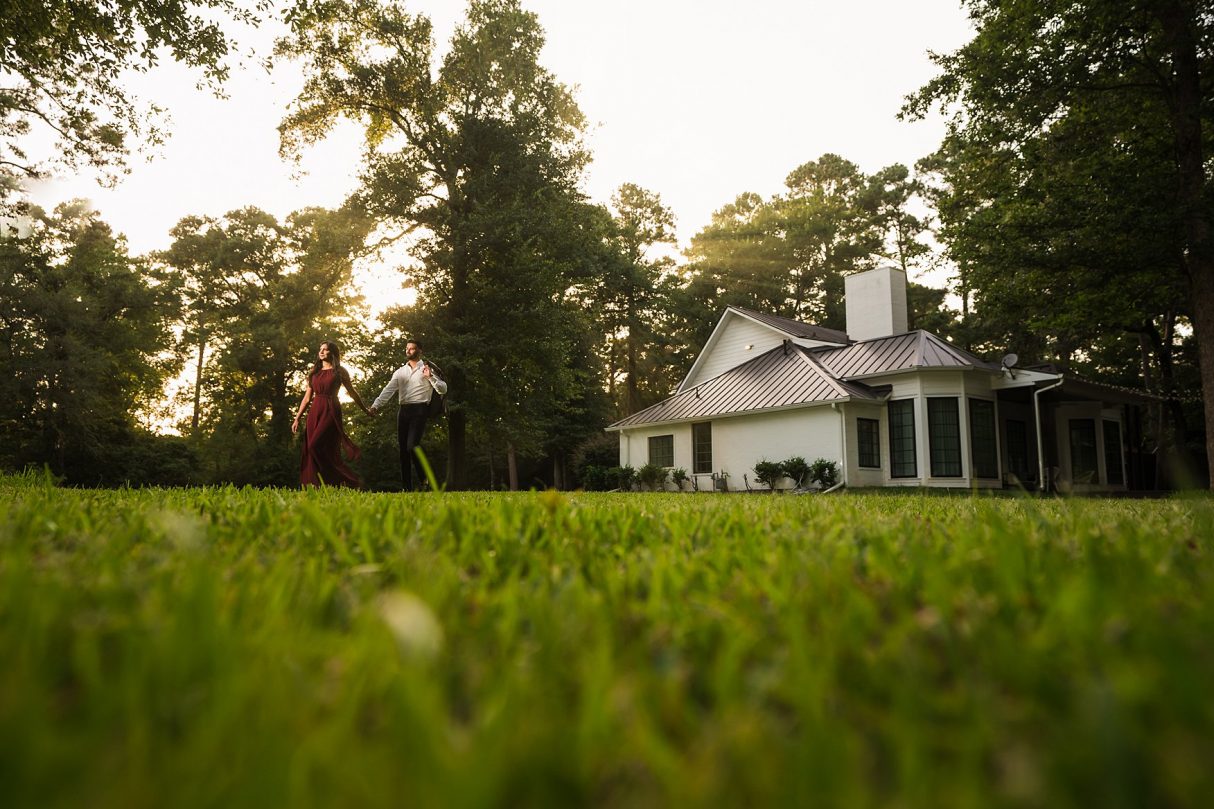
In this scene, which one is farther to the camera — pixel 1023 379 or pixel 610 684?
pixel 1023 379

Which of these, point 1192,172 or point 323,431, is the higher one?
point 1192,172

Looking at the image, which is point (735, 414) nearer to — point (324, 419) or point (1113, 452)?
point (1113, 452)

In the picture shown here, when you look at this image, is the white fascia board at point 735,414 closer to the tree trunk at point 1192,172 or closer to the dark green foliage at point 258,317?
the tree trunk at point 1192,172

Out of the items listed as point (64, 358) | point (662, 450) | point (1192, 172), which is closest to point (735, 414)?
point (662, 450)

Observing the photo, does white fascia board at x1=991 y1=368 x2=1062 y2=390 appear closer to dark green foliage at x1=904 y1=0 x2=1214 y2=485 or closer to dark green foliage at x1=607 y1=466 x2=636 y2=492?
dark green foliage at x1=904 y1=0 x2=1214 y2=485

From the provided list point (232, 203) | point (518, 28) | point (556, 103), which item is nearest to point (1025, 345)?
point (556, 103)

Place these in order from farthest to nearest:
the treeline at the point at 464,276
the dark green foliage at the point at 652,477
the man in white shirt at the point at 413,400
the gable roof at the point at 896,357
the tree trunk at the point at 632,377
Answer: the tree trunk at the point at 632,377
the dark green foliage at the point at 652,477
the gable roof at the point at 896,357
the treeline at the point at 464,276
the man in white shirt at the point at 413,400

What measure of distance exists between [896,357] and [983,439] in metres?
3.59

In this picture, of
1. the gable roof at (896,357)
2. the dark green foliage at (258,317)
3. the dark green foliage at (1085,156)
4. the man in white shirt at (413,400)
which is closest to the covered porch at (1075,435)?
the gable roof at (896,357)

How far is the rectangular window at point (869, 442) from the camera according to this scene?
21.9 m

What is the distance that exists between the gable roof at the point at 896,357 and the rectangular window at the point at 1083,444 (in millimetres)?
5654

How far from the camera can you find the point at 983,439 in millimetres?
21625

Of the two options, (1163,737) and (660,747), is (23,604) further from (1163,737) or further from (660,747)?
(1163,737)

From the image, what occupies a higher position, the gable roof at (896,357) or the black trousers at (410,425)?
the gable roof at (896,357)
